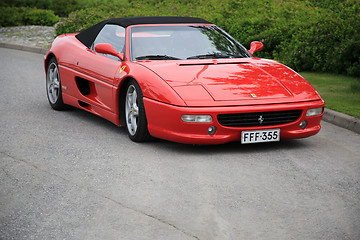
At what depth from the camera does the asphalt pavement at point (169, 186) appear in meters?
4.26

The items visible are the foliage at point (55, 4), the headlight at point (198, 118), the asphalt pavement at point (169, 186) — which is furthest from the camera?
the foliage at point (55, 4)

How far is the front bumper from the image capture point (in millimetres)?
6184

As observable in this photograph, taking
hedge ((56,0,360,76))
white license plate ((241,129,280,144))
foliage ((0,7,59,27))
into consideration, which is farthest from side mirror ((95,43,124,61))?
foliage ((0,7,59,27))

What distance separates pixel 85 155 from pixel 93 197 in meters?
1.43

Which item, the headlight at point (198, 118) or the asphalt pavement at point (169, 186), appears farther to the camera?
the headlight at point (198, 118)

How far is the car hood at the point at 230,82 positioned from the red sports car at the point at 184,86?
10 mm

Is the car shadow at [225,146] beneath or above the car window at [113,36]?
beneath

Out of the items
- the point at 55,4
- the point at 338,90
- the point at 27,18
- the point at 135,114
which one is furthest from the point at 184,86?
the point at 55,4

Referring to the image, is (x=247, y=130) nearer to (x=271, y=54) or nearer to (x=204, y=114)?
(x=204, y=114)

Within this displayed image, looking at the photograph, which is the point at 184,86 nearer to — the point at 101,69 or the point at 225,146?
the point at 225,146

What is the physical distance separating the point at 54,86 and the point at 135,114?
2.45m

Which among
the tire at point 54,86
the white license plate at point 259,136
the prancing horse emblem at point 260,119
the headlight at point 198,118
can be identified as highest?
the headlight at point 198,118

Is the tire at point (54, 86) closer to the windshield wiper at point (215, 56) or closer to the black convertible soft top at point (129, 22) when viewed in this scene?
the black convertible soft top at point (129, 22)

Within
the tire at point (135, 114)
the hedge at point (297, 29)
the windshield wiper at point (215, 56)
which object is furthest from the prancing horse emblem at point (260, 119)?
the hedge at point (297, 29)
